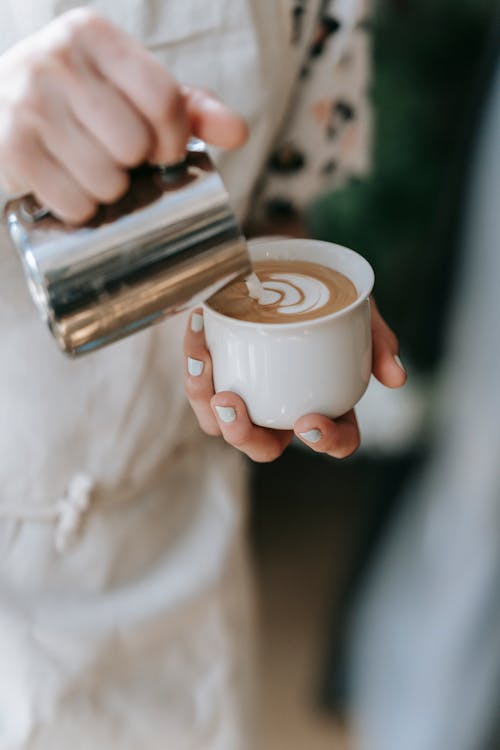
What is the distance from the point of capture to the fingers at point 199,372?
28 centimetres

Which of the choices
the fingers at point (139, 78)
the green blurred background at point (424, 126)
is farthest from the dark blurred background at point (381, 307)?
the fingers at point (139, 78)

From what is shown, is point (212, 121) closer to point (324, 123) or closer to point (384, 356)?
point (384, 356)

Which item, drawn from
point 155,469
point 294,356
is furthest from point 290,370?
point 155,469

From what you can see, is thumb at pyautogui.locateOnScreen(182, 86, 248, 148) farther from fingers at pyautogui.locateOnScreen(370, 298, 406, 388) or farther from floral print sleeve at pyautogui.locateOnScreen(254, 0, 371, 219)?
floral print sleeve at pyautogui.locateOnScreen(254, 0, 371, 219)

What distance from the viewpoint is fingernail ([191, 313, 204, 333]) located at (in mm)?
273

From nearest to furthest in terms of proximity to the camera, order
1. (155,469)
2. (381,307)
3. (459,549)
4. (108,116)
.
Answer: (108,116), (381,307), (155,469), (459,549)

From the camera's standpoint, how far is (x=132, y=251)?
23cm

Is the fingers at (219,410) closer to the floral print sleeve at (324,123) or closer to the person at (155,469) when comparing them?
the person at (155,469)

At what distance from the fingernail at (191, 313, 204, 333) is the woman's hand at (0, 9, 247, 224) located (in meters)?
0.06

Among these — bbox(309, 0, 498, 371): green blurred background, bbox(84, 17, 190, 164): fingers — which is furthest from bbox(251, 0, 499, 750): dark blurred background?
bbox(84, 17, 190, 164): fingers

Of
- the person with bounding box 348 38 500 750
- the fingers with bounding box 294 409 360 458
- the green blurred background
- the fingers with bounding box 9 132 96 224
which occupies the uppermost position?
the fingers with bounding box 9 132 96 224

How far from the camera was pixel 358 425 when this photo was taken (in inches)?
12.0

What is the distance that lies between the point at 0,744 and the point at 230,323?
0.34 m

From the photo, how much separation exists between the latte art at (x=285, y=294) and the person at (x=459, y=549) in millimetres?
325
